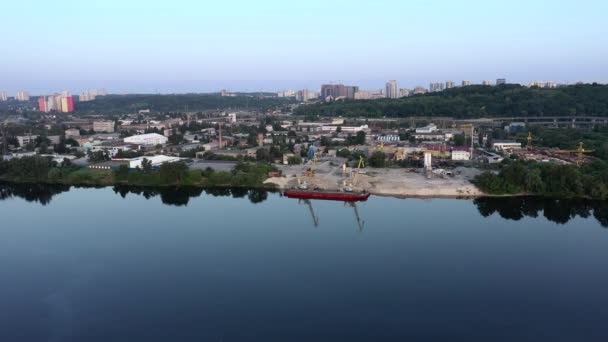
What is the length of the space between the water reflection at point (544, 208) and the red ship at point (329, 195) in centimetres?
190

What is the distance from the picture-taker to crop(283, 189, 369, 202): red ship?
29.1ft

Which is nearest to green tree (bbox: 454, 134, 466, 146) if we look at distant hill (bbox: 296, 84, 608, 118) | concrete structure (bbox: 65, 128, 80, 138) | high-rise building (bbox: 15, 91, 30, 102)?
distant hill (bbox: 296, 84, 608, 118)

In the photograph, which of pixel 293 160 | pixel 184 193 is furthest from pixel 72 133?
pixel 184 193

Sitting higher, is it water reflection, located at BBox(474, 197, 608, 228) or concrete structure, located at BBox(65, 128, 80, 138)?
concrete structure, located at BBox(65, 128, 80, 138)

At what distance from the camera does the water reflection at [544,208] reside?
7758 millimetres

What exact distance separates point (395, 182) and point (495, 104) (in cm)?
1519

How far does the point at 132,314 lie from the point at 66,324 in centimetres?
55

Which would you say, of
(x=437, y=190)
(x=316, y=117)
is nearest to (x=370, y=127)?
(x=316, y=117)

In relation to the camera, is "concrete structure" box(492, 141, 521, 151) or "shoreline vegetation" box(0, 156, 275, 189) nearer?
"shoreline vegetation" box(0, 156, 275, 189)

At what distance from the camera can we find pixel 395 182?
961cm

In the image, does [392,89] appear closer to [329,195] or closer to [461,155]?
[461,155]

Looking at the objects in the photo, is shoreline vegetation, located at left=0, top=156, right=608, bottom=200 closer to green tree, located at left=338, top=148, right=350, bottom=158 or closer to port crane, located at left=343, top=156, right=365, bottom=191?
port crane, located at left=343, top=156, right=365, bottom=191

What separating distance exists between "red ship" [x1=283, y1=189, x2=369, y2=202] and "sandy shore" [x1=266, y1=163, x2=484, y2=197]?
0.35 meters

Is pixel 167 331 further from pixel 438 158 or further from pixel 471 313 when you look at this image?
pixel 438 158
